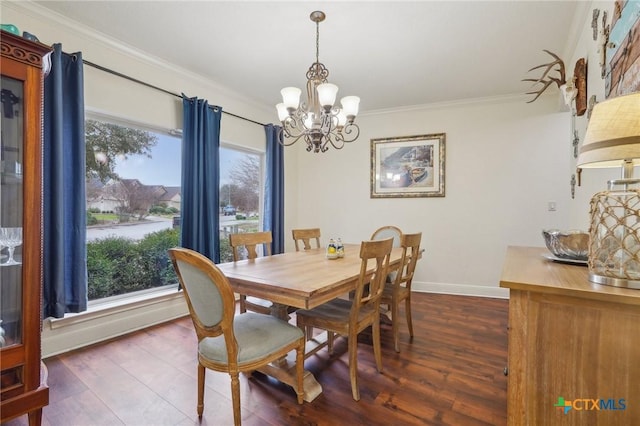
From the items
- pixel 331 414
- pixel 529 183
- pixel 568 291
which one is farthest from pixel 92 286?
pixel 529 183

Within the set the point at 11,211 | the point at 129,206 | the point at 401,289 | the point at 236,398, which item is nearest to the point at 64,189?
the point at 129,206

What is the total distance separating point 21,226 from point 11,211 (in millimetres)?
92

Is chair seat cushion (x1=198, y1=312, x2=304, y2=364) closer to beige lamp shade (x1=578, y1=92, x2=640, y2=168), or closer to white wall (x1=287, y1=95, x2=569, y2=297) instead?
beige lamp shade (x1=578, y1=92, x2=640, y2=168)

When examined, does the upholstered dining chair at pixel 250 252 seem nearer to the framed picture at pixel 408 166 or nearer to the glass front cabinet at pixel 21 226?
the glass front cabinet at pixel 21 226

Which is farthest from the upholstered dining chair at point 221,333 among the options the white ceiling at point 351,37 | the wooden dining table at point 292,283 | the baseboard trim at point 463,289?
the baseboard trim at point 463,289

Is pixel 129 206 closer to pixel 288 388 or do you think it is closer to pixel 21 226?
pixel 21 226

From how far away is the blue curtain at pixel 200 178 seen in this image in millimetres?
3041

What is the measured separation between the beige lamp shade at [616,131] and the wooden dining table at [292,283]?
1.23 m

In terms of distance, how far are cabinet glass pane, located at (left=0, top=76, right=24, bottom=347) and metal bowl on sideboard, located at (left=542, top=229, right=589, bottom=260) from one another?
103 inches

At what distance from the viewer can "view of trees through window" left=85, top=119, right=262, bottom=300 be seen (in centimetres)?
262

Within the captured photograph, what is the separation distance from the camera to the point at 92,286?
103 inches

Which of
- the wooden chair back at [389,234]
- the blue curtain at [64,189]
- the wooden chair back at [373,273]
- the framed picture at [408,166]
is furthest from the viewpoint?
the framed picture at [408,166]

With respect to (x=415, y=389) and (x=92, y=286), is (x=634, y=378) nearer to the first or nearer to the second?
(x=415, y=389)

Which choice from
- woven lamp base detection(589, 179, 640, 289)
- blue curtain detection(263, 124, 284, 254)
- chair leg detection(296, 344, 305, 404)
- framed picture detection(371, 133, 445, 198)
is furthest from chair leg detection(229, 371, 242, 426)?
framed picture detection(371, 133, 445, 198)
